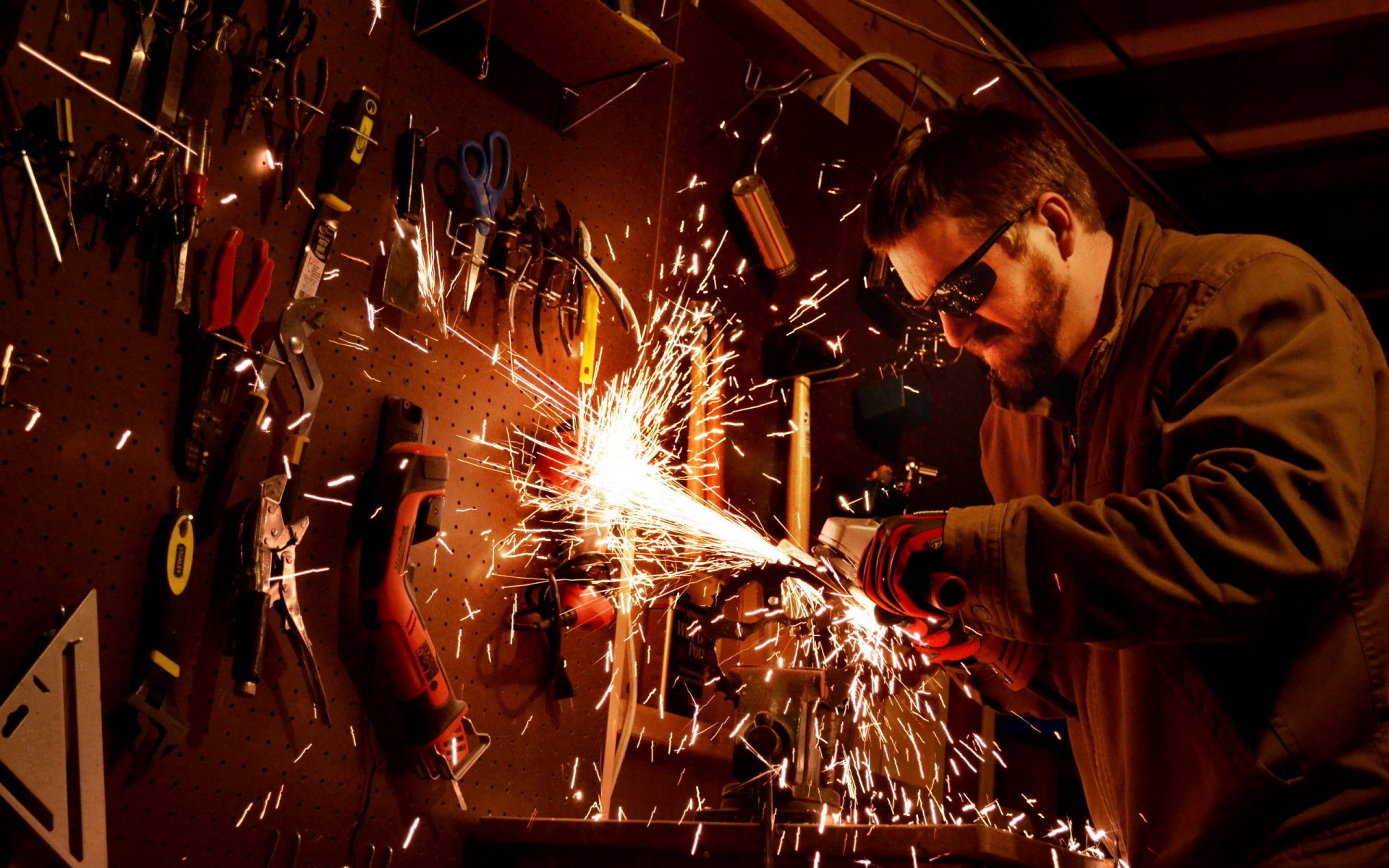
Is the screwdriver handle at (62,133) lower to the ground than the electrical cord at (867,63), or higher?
lower

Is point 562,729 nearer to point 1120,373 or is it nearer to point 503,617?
point 503,617

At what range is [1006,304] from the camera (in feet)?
7.88

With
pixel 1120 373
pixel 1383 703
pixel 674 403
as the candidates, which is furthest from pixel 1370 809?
pixel 674 403

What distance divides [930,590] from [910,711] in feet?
7.05

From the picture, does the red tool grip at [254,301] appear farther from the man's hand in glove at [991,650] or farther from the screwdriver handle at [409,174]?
the man's hand in glove at [991,650]

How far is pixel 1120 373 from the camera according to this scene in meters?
2.12

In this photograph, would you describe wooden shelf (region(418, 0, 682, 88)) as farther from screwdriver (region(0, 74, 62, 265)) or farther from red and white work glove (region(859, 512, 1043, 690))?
red and white work glove (region(859, 512, 1043, 690))

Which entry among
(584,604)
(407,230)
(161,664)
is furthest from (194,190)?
(584,604)

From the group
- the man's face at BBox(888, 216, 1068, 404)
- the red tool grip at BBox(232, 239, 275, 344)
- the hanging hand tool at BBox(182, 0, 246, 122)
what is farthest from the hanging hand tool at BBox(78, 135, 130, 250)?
the man's face at BBox(888, 216, 1068, 404)

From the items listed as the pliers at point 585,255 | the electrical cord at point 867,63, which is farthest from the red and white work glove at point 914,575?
the electrical cord at point 867,63

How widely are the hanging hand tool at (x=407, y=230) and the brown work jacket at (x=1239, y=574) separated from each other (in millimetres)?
1331

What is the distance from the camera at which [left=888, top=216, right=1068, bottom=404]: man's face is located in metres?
2.37

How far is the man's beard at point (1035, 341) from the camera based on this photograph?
2.37 m

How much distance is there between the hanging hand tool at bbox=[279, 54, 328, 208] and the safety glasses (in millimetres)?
1469
